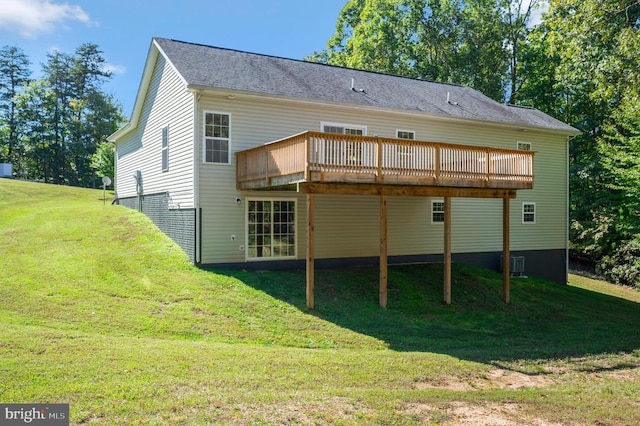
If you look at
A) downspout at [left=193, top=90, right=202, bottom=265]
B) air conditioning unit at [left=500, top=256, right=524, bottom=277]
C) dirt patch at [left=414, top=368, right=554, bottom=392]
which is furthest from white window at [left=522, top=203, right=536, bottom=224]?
downspout at [left=193, top=90, right=202, bottom=265]

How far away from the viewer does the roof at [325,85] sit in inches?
545

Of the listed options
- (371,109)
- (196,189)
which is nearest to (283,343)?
(196,189)

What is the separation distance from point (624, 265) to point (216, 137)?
20.2m

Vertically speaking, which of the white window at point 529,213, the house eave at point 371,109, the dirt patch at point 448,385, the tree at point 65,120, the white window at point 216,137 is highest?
the tree at point 65,120

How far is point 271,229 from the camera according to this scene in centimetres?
1403

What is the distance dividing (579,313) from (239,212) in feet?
34.4

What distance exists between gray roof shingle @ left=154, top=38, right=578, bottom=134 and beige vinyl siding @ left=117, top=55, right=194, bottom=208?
0.74 metres

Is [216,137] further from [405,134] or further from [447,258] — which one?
[447,258]

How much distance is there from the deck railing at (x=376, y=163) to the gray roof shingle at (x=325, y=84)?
8.18ft

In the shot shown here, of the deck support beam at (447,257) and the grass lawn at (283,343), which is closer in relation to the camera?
the grass lawn at (283,343)

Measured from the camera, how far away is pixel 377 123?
51.2 ft

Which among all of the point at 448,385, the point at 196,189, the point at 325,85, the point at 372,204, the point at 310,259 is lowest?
the point at 448,385

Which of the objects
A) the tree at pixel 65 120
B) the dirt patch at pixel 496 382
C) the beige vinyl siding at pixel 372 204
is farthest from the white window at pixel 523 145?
the tree at pixel 65 120

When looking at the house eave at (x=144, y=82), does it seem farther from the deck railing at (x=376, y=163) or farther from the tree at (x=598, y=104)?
the tree at (x=598, y=104)
